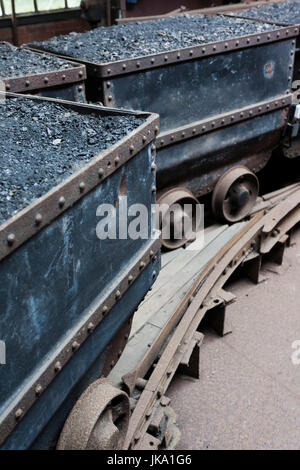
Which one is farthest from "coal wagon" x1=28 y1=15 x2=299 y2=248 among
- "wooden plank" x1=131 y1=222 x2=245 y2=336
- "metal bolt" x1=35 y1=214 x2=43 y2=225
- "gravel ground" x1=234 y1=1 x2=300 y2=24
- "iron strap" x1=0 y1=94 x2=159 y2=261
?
"metal bolt" x1=35 y1=214 x2=43 y2=225

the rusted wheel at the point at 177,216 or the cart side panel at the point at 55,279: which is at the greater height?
the cart side panel at the point at 55,279

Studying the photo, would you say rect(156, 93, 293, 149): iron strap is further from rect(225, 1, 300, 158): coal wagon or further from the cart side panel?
the cart side panel

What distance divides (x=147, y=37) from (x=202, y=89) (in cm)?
60

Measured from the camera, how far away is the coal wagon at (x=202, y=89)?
127 inches

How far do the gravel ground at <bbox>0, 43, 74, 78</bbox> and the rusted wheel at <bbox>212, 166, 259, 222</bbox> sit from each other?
1.70 meters

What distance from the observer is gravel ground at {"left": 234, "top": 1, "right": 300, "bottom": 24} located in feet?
14.8

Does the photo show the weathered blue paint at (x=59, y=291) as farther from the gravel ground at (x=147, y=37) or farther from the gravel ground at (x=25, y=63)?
the gravel ground at (x=147, y=37)

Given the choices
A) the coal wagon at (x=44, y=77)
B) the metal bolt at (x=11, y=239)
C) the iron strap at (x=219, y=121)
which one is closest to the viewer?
the metal bolt at (x=11, y=239)

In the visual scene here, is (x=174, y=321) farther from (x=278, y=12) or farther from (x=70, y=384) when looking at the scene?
(x=278, y=12)

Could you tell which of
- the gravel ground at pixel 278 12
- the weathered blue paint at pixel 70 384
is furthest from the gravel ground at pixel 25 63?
the gravel ground at pixel 278 12

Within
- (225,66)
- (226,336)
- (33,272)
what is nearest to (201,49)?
(225,66)

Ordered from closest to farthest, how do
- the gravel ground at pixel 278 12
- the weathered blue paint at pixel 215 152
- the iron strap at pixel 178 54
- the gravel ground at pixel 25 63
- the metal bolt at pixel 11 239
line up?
the metal bolt at pixel 11 239
the gravel ground at pixel 25 63
the iron strap at pixel 178 54
the weathered blue paint at pixel 215 152
the gravel ground at pixel 278 12

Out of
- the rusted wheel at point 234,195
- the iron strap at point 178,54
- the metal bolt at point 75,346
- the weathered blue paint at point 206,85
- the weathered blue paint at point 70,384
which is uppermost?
the iron strap at point 178,54

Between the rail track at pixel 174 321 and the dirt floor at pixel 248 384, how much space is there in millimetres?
142
